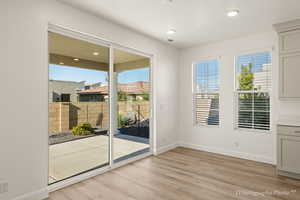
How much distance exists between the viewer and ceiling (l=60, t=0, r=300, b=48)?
8.72ft

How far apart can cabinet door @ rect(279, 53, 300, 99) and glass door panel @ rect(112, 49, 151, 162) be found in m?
2.68

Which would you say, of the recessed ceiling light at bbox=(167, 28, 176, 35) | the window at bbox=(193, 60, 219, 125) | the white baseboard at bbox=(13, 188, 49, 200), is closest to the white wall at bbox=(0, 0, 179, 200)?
the white baseboard at bbox=(13, 188, 49, 200)

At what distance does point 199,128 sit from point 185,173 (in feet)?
5.79

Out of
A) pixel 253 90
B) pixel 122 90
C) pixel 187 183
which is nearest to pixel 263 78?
pixel 253 90

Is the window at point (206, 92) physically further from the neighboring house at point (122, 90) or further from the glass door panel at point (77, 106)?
the glass door panel at point (77, 106)

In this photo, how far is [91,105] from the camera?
320cm

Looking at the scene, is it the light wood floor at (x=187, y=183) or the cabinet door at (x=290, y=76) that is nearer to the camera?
the light wood floor at (x=187, y=183)

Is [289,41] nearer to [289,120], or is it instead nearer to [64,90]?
[289,120]

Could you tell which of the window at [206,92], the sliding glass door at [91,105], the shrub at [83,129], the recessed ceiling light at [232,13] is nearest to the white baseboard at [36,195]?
the sliding glass door at [91,105]

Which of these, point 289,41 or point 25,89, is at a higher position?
point 289,41

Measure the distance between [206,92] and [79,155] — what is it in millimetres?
3381

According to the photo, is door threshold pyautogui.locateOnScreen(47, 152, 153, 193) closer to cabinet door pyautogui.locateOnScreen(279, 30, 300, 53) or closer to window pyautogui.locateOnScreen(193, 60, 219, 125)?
window pyautogui.locateOnScreen(193, 60, 219, 125)

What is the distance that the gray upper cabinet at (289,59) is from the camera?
310 cm

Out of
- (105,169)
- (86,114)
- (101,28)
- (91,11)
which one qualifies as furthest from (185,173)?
(91,11)
